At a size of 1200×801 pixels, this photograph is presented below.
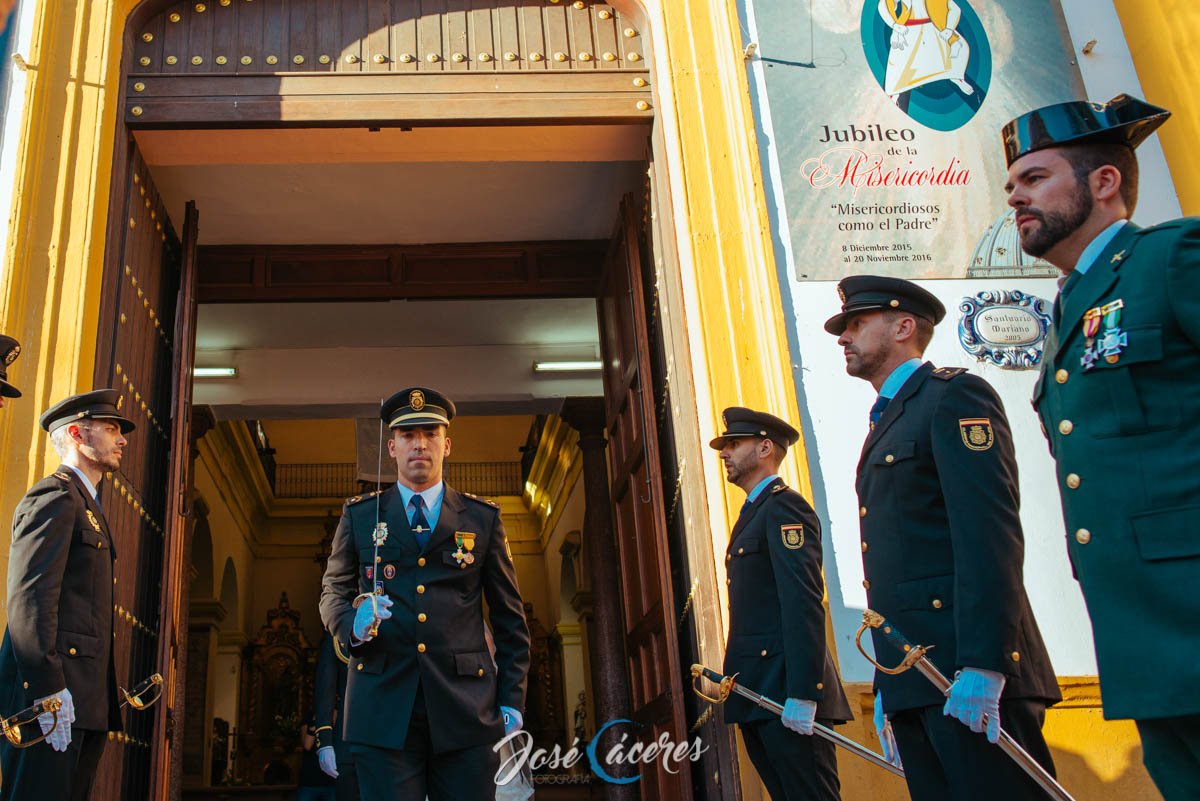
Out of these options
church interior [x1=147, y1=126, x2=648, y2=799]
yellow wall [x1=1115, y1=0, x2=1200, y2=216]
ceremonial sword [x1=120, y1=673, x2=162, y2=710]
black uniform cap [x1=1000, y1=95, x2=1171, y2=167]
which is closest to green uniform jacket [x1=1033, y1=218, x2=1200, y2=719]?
black uniform cap [x1=1000, y1=95, x2=1171, y2=167]

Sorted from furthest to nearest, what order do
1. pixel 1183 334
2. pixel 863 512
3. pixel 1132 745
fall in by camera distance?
pixel 1132 745
pixel 863 512
pixel 1183 334

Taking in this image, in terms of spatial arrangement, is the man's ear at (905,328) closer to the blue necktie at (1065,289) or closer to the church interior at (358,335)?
the blue necktie at (1065,289)

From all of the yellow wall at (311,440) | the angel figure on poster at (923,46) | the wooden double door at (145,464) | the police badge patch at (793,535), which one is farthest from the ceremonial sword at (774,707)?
the yellow wall at (311,440)

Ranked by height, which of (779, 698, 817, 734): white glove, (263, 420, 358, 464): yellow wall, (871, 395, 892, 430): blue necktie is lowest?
(779, 698, 817, 734): white glove

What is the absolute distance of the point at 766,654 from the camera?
4.12 metres

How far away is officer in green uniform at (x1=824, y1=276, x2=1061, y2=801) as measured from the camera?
2762mm

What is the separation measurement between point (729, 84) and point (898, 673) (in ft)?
11.6

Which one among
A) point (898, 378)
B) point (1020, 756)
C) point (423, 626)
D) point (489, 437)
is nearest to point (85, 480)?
point (423, 626)

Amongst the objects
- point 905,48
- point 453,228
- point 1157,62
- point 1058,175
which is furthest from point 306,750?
point 1058,175

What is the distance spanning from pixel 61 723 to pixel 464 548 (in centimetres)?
133

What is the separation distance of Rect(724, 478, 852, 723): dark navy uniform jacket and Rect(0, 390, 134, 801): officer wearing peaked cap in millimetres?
2139

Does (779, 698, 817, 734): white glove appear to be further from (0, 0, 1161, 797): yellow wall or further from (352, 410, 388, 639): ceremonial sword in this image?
(352, 410, 388, 639): ceremonial sword

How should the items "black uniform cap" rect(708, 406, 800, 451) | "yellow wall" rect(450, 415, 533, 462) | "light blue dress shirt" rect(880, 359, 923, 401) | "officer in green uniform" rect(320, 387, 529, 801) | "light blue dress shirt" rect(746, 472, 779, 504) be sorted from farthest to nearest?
"yellow wall" rect(450, 415, 533, 462) < "black uniform cap" rect(708, 406, 800, 451) < "light blue dress shirt" rect(746, 472, 779, 504) < "officer in green uniform" rect(320, 387, 529, 801) < "light blue dress shirt" rect(880, 359, 923, 401)

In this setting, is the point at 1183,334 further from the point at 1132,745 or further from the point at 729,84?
the point at 729,84
